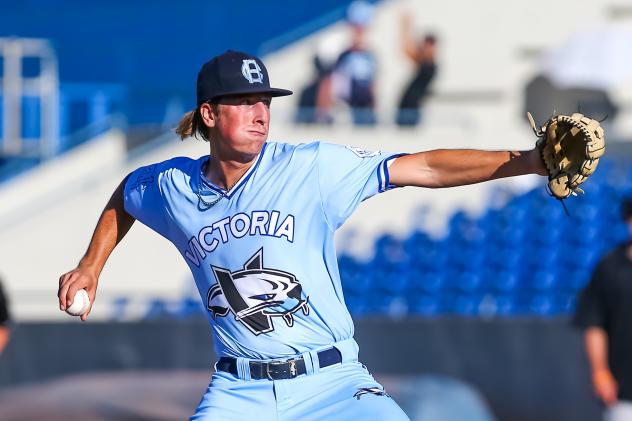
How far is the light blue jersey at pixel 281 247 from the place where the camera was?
14.0ft

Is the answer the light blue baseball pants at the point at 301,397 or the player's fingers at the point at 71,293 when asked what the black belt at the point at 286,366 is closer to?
the light blue baseball pants at the point at 301,397

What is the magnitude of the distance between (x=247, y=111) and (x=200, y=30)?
12.7 meters

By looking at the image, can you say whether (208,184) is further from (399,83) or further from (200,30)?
(200,30)

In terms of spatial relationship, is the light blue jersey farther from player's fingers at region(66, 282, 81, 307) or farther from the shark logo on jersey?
player's fingers at region(66, 282, 81, 307)

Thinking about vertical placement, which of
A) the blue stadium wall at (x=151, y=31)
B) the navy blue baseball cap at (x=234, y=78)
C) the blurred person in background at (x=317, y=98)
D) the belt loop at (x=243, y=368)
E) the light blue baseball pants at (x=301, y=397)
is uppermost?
the blue stadium wall at (x=151, y=31)

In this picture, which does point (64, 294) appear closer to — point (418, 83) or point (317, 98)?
point (317, 98)

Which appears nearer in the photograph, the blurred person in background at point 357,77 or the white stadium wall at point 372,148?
the white stadium wall at point 372,148

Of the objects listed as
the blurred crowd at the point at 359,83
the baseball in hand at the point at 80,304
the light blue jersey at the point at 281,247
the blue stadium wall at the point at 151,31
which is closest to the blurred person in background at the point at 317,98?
the blurred crowd at the point at 359,83

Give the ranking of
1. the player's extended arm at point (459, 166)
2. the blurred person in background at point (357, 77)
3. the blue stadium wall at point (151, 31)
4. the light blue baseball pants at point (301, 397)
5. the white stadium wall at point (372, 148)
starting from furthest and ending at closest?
the blue stadium wall at point (151, 31) < the blurred person in background at point (357, 77) < the white stadium wall at point (372, 148) < the light blue baseball pants at point (301, 397) < the player's extended arm at point (459, 166)

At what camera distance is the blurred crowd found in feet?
42.1

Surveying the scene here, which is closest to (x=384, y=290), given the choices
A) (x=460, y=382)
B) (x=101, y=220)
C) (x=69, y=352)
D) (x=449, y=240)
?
(x=449, y=240)

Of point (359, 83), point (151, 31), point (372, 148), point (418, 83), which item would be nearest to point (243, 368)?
point (372, 148)

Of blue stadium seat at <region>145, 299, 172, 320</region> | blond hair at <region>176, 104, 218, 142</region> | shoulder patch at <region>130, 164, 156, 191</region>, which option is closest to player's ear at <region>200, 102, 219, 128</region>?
blond hair at <region>176, 104, 218, 142</region>

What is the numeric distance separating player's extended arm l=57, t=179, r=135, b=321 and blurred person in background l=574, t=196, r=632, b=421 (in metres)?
3.11
